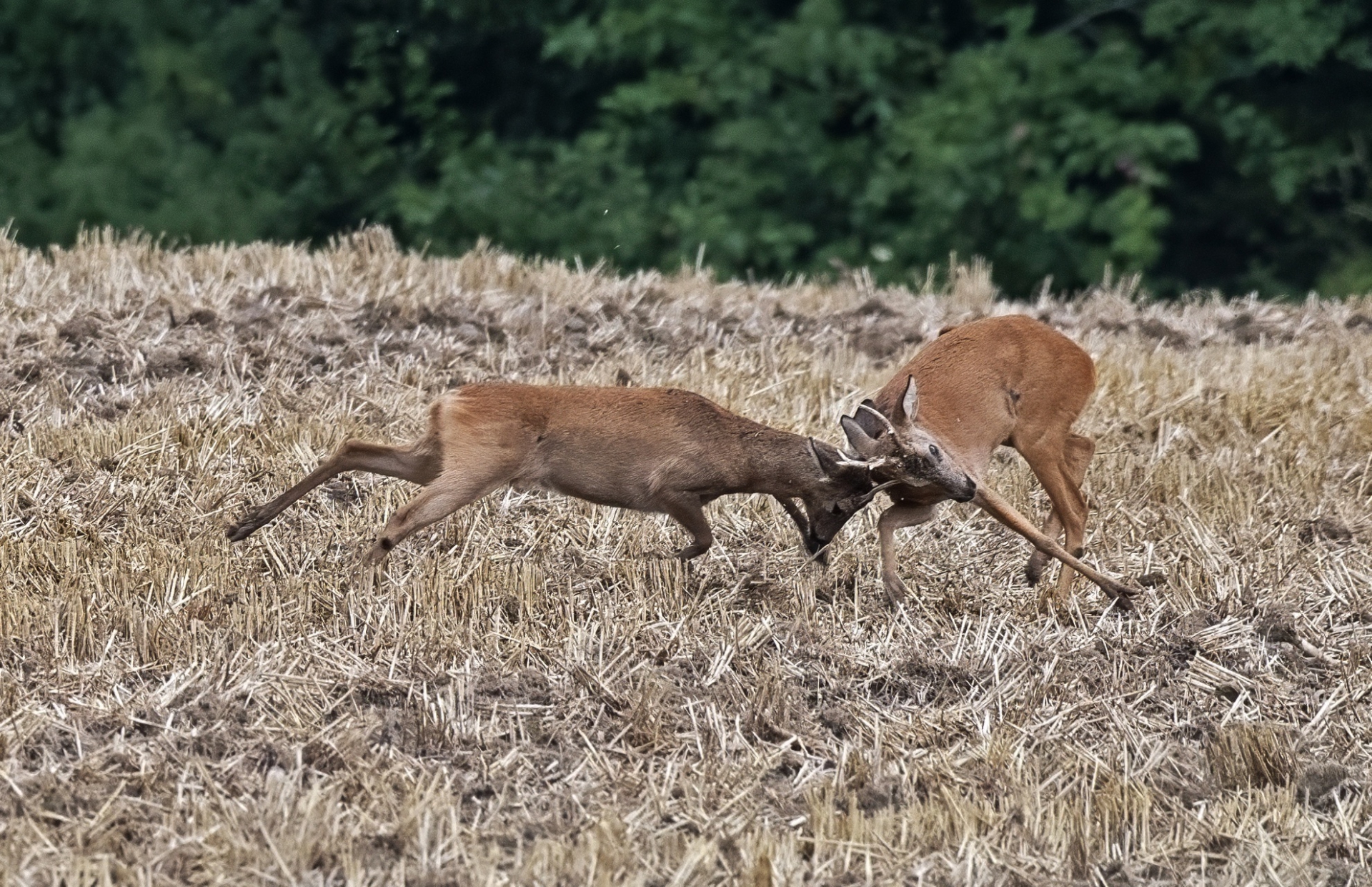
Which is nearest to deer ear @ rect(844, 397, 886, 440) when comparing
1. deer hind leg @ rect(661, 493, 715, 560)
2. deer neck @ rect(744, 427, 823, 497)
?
deer neck @ rect(744, 427, 823, 497)

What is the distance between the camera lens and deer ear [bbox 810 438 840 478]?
7.31 metres

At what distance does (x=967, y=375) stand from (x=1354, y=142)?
1353 centimetres

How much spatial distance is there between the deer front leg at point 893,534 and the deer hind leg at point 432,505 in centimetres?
147

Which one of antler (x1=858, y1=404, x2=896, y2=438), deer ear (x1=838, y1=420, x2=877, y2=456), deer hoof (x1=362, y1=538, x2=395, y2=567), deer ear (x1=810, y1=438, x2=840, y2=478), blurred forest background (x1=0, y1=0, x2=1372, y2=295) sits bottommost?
blurred forest background (x1=0, y1=0, x2=1372, y2=295)

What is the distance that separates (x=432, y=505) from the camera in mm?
7438

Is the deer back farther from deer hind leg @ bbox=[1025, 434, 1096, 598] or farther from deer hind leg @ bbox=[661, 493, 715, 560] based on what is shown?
deer hind leg @ bbox=[661, 493, 715, 560]

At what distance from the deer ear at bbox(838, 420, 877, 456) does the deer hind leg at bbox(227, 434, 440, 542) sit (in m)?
1.58

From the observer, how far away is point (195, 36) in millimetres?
22469

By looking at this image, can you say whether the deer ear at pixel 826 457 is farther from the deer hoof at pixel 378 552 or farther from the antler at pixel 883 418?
the deer hoof at pixel 378 552

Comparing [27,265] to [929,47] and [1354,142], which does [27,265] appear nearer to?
[929,47]

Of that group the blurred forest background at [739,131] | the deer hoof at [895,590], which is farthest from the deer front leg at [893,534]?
the blurred forest background at [739,131]

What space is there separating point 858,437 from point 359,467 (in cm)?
193

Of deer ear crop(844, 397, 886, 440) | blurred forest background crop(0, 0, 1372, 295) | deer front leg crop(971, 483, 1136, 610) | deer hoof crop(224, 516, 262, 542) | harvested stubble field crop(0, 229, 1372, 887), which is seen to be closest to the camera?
harvested stubble field crop(0, 229, 1372, 887)

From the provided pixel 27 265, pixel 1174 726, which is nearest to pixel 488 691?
pixel 1174 726
